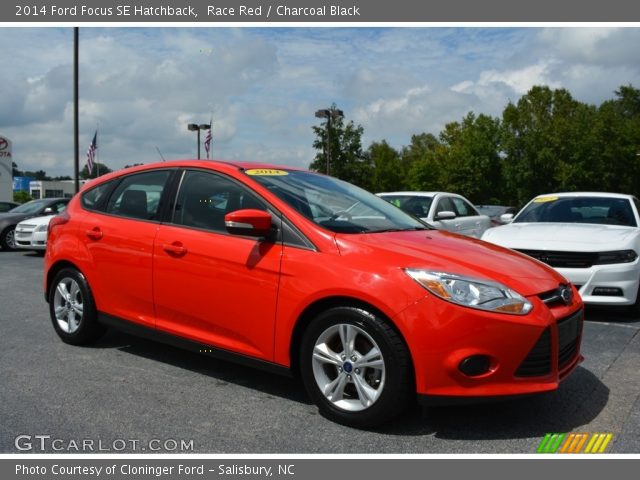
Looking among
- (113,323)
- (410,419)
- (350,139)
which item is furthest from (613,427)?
(350,139)

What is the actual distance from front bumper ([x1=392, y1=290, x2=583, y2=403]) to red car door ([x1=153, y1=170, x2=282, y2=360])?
3.17 feet

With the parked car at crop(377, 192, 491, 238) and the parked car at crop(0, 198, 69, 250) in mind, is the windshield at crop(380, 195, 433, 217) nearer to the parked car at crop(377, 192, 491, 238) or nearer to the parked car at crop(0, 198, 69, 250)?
the parked car at crop(377, 192, 491, 238)

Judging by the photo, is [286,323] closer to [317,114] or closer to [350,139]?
[317,114]

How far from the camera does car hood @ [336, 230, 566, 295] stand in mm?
3355

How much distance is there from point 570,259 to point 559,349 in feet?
10.8

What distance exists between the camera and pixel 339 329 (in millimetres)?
3432

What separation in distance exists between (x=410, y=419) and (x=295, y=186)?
1.73 metres

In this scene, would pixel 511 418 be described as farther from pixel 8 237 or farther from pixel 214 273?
pixel 8 237

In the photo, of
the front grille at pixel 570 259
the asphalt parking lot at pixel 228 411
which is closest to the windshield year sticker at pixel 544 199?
the front grille at pixel 570 259

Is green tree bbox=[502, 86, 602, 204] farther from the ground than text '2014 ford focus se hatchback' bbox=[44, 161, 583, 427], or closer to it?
farther from the ground

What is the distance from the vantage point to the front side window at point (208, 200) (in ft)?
13.4

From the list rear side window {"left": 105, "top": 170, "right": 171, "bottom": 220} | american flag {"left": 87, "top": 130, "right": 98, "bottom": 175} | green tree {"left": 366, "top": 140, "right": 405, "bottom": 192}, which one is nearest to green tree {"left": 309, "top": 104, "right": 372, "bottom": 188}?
Answer: american flag {"left": 87, "top": 130, "right": 98, "bottom": 175}

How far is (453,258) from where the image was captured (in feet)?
11.5

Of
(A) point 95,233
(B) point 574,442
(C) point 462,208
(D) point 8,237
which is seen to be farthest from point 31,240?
(B) point 574,442
